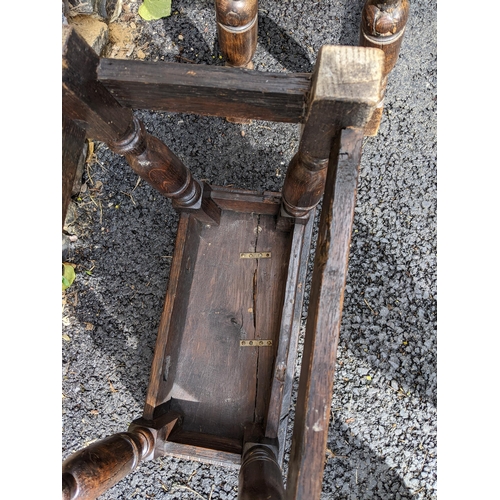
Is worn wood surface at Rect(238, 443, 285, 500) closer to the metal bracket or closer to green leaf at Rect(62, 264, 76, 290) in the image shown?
the metal bracket

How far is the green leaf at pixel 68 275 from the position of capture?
1.73 meters

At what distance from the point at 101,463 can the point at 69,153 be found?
68 cm

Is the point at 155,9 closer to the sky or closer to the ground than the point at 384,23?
closer to the sky

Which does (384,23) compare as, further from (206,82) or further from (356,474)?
(356,474)

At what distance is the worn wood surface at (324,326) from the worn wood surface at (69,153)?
481mm

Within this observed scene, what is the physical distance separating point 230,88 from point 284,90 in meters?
0.10

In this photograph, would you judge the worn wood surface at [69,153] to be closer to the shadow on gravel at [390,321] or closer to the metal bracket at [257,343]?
the metal bracket at [257,343]

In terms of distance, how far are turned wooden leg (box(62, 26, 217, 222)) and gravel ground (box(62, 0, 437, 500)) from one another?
0.58 meters

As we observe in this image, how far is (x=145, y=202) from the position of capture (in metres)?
1.77

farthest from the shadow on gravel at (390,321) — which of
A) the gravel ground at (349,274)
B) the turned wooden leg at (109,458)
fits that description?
Result: the turned wooden leg at (109,458)

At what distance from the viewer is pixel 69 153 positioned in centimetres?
83

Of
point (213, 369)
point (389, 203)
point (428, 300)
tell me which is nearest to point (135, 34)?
point (389, 203)

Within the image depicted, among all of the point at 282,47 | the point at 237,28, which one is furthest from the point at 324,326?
the point at 282,47

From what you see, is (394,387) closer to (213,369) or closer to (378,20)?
(213,369)
